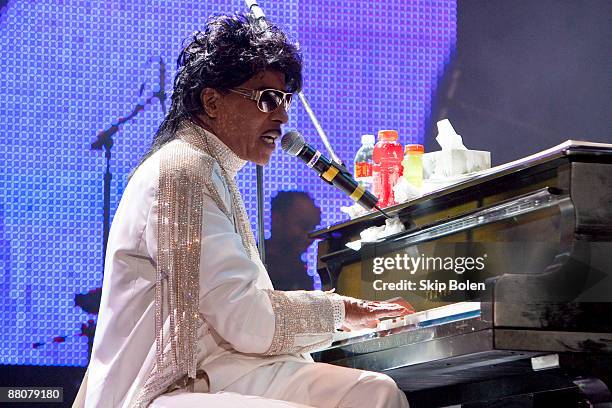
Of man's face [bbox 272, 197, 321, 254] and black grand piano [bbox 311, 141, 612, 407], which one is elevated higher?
man's face [bbox 272, 197, 321, 254]

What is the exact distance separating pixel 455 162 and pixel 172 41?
2.67 meters

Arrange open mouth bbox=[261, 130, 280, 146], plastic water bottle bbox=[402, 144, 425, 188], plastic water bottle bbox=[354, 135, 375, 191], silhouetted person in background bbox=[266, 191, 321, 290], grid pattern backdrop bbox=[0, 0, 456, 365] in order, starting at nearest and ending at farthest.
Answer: open mouth bbox=[261, 130, 280, 146]
plastic water bottle bbox=[402, 144, 425, 188]
plastic water bottle bbox=[354, 135, 375, 191]
grid pattern backdrop bbox=[0, 0, 456, 365]
silhouetted person in background bbox=[266, 191, 321, 290]

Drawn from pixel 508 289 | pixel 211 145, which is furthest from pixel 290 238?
pixel 508 289

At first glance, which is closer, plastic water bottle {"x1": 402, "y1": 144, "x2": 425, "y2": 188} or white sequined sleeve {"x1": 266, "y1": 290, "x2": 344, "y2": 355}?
white sequined sleeve {"x1": 266, "y1": 290, "x2": 344, "y2": 355}

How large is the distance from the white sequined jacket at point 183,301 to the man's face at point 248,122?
22 cm

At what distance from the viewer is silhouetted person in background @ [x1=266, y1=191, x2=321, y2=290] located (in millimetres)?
5668

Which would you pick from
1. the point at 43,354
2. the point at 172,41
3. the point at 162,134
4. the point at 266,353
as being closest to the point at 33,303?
the point at 43,354

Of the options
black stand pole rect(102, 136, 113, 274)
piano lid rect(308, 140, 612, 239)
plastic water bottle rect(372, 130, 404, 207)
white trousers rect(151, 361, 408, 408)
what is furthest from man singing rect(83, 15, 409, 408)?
black stand pole rect(102, 136, 113, 274)

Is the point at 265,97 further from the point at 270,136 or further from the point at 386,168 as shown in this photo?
the point at 386,168

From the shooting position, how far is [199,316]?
248 centimetres

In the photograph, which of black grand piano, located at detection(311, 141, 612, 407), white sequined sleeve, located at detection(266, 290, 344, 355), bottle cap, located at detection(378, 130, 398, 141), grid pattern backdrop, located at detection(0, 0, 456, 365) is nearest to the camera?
black grand piano, located at detection(311, 141, 612, 407)

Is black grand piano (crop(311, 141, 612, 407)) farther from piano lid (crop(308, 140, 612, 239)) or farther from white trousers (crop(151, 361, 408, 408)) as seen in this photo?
white trousers (crop(151, 361, 408, 408))

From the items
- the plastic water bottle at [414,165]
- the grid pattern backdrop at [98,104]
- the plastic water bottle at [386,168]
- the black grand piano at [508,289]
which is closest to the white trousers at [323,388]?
the black grand piano at [508,289]

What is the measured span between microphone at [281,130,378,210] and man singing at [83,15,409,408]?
0.46 m
